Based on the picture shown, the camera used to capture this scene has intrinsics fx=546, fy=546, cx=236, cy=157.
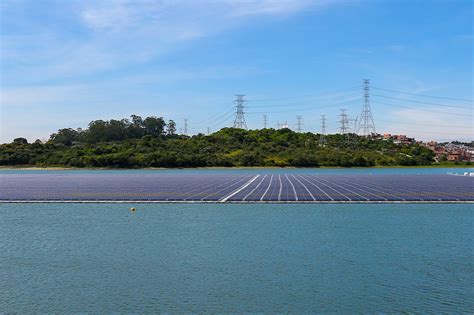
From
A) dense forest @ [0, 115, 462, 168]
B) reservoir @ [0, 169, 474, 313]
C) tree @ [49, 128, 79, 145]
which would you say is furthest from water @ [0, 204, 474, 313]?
tree @ [49, 128, 79, 145]

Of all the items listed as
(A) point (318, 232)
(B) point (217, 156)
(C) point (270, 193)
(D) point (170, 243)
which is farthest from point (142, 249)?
(B) point (217, 156)

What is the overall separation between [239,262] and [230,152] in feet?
371

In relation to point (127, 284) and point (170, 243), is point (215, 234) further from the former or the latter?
point (127, 284)

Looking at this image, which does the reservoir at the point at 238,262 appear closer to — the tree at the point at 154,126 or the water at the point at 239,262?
the water at the point at 239,262

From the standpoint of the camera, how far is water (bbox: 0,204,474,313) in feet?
45.6

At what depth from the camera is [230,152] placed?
131m

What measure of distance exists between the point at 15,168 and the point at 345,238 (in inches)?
4590

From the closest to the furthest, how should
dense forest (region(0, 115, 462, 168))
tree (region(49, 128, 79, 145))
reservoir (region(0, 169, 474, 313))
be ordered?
reservoir (region(0, 169, 474, 313)) < dense forest (region(0, 115, 462, 168)) < tree (region(49, 128, 79, 145))

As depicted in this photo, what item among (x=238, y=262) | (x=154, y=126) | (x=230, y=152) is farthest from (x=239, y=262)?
(x=154, y=126)

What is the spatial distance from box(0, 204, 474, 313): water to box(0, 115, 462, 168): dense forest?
88.6 m

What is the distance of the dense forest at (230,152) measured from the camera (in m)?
119

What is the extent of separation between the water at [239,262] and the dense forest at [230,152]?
88.6 metres

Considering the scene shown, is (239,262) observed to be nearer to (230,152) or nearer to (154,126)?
(230,152)

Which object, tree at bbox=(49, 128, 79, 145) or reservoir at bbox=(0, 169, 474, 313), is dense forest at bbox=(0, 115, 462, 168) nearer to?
tree at bbox=(49, 128, 79, 145)
